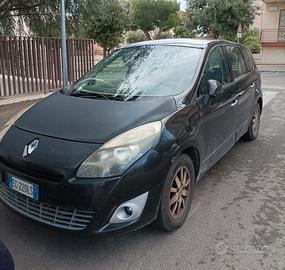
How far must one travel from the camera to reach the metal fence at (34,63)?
30.5ft

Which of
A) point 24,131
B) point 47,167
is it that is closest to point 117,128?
point 47,167

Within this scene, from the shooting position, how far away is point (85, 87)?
4004 millimetres

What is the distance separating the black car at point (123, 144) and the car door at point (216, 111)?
1 cm

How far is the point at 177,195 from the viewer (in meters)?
3.30

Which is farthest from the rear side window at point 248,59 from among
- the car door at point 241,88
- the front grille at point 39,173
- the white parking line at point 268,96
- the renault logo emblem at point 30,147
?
the white parking line at point 268,96

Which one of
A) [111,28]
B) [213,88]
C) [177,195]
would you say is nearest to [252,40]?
[111,28]

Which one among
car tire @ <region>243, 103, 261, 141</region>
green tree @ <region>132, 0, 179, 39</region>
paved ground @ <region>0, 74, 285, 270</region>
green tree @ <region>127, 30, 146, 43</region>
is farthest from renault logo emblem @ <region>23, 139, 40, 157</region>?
green tree @ <region>132, 0, 179, 39</region>

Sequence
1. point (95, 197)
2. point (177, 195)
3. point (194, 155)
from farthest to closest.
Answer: point (194, 155) → point (177, 195) → point (95, 197)

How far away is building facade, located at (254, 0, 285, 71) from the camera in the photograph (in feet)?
90.3

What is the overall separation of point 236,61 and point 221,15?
2178 cm

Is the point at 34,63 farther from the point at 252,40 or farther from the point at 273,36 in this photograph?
the point at 252,40

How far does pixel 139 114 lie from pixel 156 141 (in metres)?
0.32

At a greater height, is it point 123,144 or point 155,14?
point 155,14

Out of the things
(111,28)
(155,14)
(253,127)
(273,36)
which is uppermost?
(155,14)
